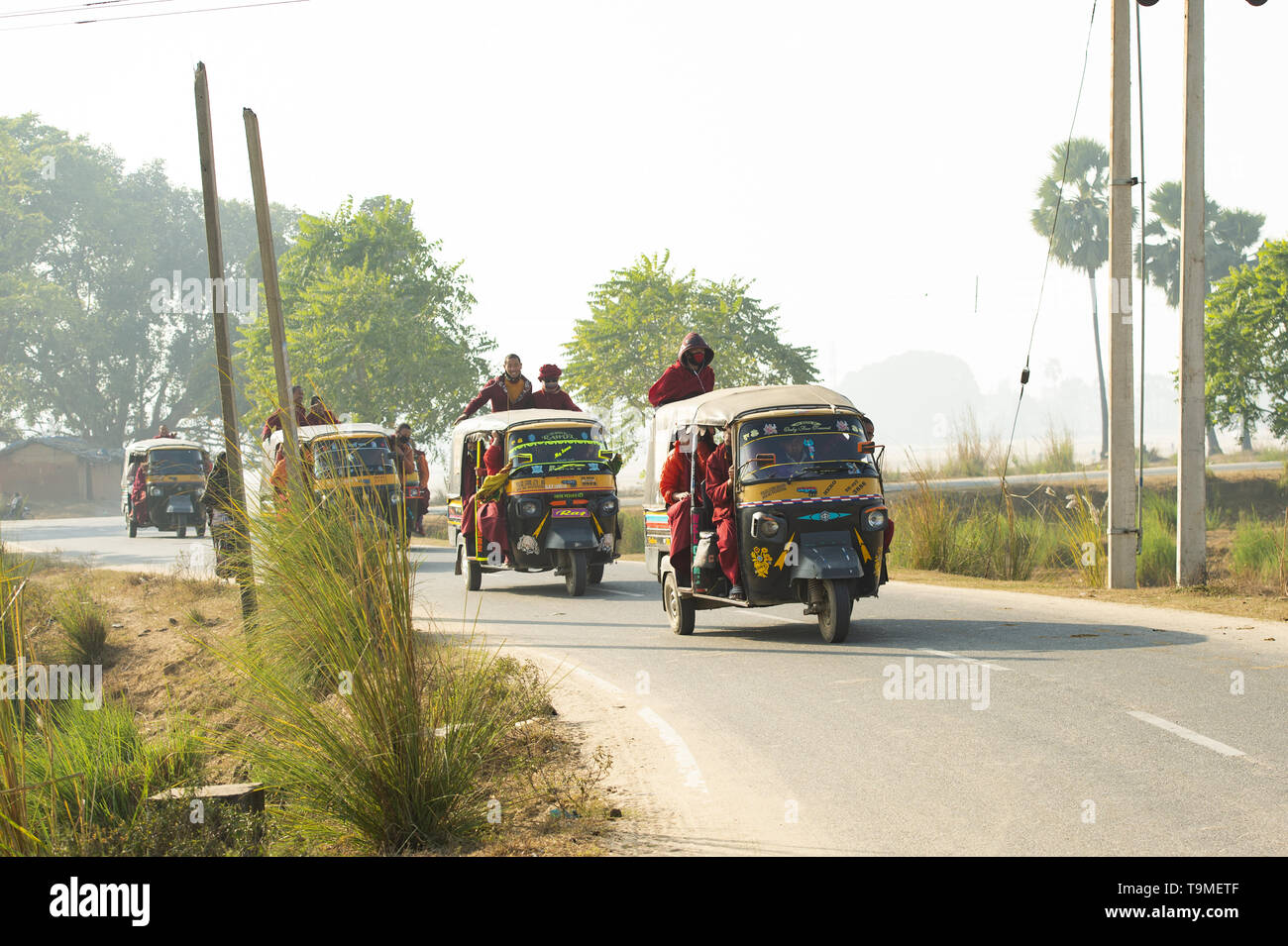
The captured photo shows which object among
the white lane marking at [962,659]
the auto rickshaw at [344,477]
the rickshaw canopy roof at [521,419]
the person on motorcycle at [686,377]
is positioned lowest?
the white lane marking at [962,659]

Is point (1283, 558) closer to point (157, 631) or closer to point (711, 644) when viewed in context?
point (711, 644)

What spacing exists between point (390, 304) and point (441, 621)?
39.9m

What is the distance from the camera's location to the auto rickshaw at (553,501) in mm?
18484

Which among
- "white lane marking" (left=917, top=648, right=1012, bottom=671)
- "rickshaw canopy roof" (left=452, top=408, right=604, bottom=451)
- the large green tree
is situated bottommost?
"white lane marking" (left=917, top=648, right=1012, bottom=671)

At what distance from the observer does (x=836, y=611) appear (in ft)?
41.7

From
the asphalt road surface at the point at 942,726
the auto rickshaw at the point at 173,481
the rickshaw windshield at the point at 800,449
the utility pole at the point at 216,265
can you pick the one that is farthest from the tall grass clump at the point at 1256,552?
the auto rickshaw at the point at 173,481

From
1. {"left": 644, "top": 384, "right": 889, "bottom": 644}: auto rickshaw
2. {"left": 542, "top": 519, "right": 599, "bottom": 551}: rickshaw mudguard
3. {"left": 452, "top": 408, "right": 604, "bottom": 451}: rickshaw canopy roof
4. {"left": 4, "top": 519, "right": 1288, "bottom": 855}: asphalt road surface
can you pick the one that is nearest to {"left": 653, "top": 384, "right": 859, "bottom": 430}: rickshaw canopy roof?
{"left": 644, "top": 384, "right": 889, "bottom": 644}: auto rickshaw

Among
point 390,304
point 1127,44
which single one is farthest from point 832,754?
point 390,304

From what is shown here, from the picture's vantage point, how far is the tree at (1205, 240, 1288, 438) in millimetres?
45750

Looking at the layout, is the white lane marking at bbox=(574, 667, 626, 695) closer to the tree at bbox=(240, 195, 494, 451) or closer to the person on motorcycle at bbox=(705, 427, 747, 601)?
the person on motorcycle at bbox=(705, 427, 747, 601)

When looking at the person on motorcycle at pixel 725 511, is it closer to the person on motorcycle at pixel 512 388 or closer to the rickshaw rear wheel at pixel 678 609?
the rickshaw rear wheel at pixel 678 609

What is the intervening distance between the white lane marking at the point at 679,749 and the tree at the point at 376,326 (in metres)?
42.5

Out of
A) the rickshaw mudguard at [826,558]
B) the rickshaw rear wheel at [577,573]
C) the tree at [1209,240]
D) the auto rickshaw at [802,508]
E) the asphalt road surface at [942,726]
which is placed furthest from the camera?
the tree at [1209,240]

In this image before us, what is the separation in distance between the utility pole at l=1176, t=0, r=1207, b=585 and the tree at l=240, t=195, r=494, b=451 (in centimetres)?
3884
